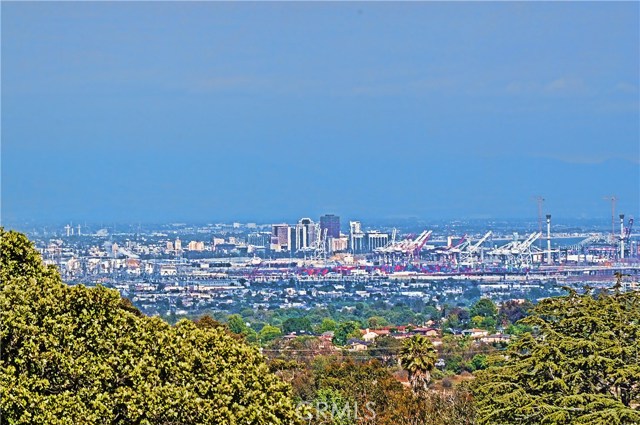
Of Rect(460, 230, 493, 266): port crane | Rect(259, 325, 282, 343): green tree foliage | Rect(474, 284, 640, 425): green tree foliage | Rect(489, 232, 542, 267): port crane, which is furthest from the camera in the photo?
Rect(460, 230, 493, 266): port crane

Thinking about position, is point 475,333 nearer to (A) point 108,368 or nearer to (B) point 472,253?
(A) point 108,368

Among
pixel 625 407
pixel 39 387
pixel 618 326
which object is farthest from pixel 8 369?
pixel 618 326

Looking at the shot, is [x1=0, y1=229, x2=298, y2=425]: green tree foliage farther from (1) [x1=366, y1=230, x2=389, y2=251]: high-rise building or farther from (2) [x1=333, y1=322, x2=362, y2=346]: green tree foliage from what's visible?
(1) [x1=366, y1=230, x2=389, y2=251]: high-rise building

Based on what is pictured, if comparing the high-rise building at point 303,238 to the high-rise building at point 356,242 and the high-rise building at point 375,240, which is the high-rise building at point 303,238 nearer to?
the high-rise building at point 356,242

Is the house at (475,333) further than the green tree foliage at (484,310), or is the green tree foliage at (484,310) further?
the green tree foliage at (484,310)

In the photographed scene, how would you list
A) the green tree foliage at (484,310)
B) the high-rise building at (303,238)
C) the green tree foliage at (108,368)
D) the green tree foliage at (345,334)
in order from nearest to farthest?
the green tree foliage at (108,368)
the green tree foliage at (345,334)
the green tree foliage at (484,310)
the high-rise building at (303,238)

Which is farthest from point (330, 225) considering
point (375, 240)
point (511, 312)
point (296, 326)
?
point (511, 312)

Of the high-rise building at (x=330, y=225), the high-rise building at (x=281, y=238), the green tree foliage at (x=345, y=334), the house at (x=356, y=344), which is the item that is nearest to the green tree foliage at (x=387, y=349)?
the house at (x=356, y=344)

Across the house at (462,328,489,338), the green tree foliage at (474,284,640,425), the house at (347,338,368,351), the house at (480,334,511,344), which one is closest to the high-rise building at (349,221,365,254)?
the house at (462,328,489,338)
